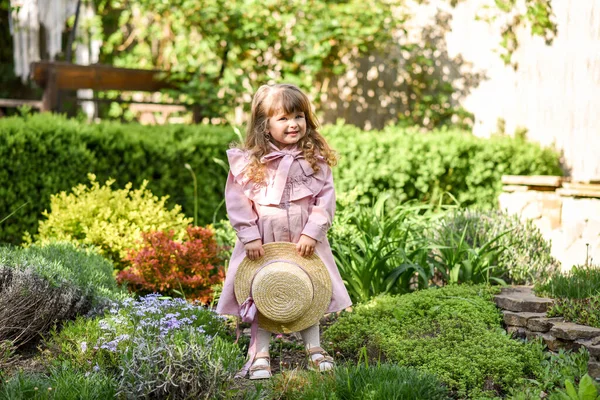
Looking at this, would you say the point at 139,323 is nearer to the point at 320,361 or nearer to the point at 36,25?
the point at 320,361

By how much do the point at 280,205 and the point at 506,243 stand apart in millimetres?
2203

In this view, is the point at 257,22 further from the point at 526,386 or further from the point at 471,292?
the point at 526,386

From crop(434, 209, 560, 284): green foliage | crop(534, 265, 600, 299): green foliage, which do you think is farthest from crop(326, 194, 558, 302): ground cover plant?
crop(534, 265, 600, 299): green foliage

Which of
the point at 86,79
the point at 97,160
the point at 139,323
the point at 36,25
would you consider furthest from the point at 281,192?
the point at 36,25

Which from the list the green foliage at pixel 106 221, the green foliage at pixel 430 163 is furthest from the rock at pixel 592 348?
the green foliage at pixel 430 163

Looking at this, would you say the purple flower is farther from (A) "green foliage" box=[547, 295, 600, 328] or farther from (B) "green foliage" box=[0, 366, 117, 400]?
(A) "green foliage" box=[547, 295, 600, 328]

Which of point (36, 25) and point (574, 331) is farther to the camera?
point (36, 25)

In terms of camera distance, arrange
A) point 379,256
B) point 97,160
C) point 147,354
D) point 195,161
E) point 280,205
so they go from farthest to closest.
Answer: point 195,161, point 97,160, point 379,256, point 280,205, point 147,354

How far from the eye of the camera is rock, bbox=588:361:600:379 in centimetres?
372

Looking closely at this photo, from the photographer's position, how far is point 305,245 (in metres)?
4.08

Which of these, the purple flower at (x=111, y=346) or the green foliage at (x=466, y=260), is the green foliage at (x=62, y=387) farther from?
the green foliage at (x=466, y=260)

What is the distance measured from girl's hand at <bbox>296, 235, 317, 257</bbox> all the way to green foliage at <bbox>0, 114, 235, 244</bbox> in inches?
114

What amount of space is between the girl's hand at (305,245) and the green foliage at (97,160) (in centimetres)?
290

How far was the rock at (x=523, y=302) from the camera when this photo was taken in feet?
14.5
